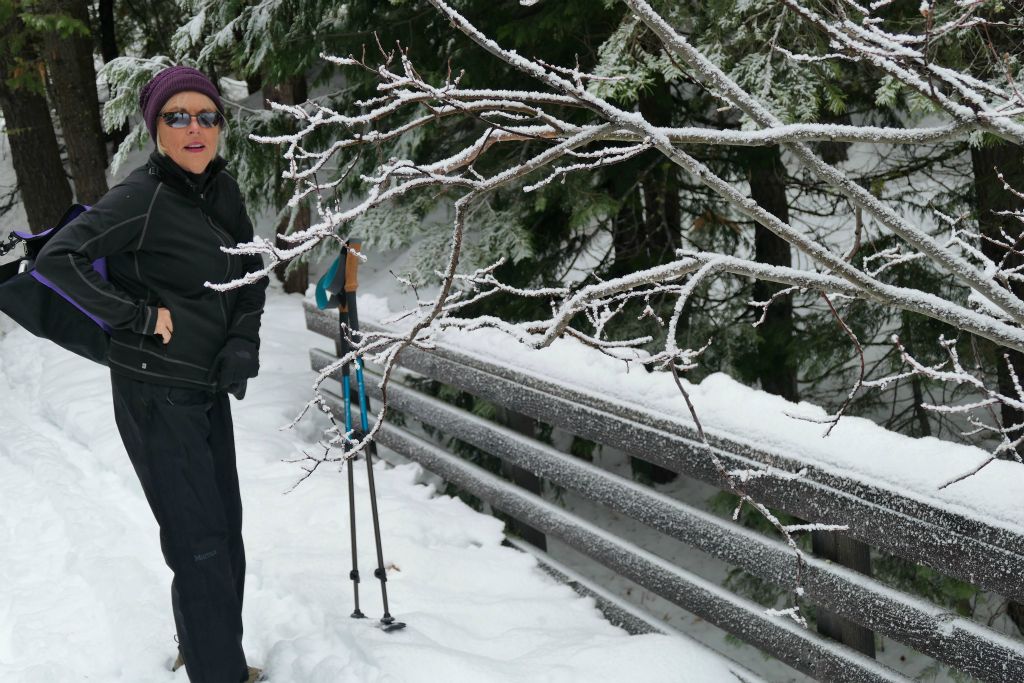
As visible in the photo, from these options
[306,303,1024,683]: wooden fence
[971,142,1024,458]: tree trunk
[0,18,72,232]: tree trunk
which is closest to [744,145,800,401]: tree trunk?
[971,142,1024,458]: tree trunk

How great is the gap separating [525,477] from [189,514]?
6.03ft

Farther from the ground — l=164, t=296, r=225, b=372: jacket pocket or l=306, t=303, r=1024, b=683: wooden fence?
l=164, t=296, r=225, b=372: jacket pocket

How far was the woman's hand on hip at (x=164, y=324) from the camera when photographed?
3486mm

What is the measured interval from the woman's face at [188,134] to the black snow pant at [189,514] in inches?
32.3

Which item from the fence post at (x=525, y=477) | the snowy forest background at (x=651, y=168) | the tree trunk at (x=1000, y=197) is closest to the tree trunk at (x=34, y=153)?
the snowy forest background at (x=651, y=168)

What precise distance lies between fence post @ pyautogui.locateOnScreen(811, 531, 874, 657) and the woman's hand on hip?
2.35 metres

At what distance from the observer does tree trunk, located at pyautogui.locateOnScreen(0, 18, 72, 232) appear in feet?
40.8

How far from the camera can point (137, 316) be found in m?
3.44

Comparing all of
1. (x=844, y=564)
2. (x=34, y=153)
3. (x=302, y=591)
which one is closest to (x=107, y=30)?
(x=34, y=153)

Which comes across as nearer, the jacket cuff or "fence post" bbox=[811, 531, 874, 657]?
"fence post" bbox=[811, 531, 874, 657]

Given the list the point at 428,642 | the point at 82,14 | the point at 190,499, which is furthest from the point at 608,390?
the point at 82,14

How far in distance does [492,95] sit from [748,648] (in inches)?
222

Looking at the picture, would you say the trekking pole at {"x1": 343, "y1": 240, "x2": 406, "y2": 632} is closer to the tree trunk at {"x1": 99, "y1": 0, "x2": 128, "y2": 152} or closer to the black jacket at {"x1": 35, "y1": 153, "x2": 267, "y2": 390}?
the black jacket at {"x1": 35, "y1": 153, "x2": 267, "y2": 390}

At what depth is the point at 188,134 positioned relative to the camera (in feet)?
11.5
